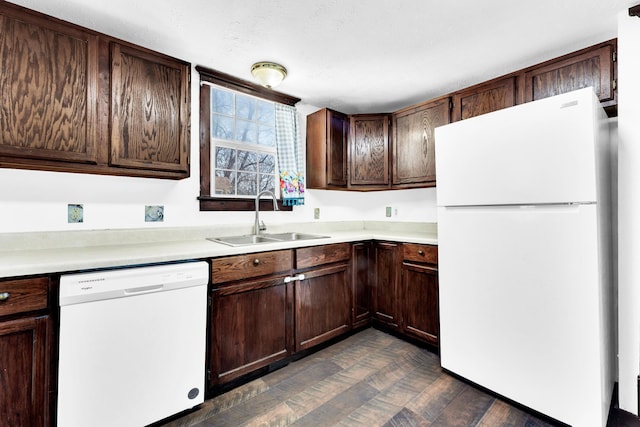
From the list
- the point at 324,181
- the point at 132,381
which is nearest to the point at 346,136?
the point at 324,181

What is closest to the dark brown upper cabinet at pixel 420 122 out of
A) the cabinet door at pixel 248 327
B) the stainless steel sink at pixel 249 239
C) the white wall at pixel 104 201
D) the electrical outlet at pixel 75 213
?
the white wall at pixel 104 201

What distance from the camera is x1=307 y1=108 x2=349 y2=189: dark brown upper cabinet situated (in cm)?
280

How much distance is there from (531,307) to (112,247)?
8.00 ft

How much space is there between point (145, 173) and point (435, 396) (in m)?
2.23

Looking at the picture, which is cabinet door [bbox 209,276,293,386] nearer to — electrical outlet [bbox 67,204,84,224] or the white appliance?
electrical outlet [bbox 67,204,84,224]

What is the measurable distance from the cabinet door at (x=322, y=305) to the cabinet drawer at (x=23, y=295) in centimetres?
134

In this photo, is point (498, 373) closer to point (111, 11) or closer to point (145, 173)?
point (145, 173)

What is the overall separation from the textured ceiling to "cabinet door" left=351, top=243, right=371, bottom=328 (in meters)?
1.47

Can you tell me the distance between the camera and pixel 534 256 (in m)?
1.54

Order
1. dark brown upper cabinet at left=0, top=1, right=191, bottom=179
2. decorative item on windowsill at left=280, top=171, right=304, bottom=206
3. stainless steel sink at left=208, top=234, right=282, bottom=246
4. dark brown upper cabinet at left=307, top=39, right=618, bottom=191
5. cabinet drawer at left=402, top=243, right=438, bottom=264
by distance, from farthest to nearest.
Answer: decorative item on windowsill at left=280, top=171, right=304, bottom=206
stainless steel sink at left=208, top=234, right=282, bottom=246
cabinet drawer at left=402, top=243, right=438, bottom=264
dark brown upper cabinet at left=307, top=39, right=618, bottom=191
dark brown upper cabinet at left=0, top=1, right=191, bottom=179

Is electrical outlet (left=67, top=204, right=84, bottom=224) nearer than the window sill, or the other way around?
electrical outlet (left=67, top=204, right=84, bottom=224)

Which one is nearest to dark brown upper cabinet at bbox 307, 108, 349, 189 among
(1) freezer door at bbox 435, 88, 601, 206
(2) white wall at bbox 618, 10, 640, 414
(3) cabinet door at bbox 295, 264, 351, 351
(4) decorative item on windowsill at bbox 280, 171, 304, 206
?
(4) decorative item on windowsill at bbox 280, 171, 304, 206

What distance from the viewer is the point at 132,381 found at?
138 cm

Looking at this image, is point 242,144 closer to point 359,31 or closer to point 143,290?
point 359,31
